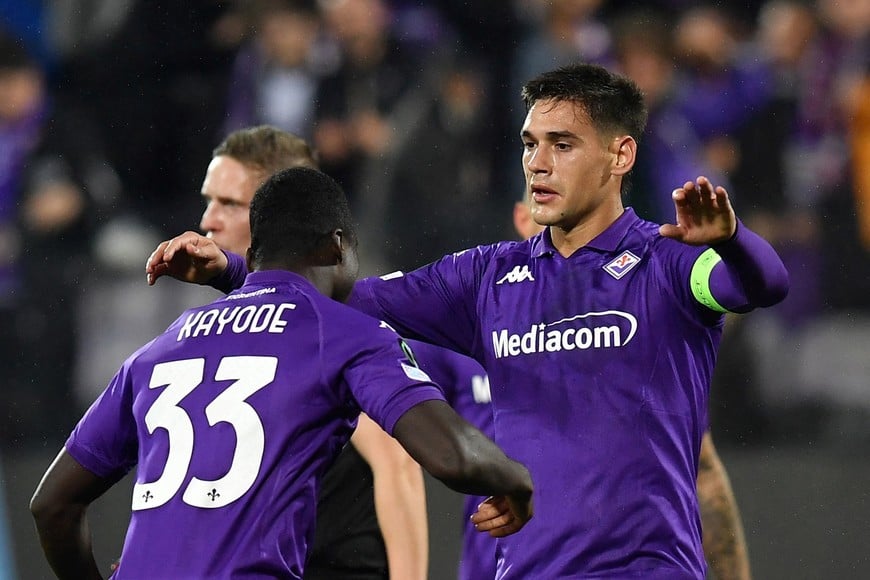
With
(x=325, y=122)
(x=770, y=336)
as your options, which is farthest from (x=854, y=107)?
(x=325, y=122)

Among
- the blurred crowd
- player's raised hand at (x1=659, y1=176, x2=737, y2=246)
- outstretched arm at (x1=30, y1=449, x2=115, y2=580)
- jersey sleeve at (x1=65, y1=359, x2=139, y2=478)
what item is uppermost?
the blurred crowd

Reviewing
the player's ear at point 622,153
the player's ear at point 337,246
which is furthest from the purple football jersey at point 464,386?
the player's ear at point 337,246

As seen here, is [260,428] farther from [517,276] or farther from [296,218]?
[517,276]

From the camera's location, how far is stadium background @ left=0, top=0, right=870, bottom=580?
6371 millimetres

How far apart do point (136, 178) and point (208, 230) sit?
3400 millimetres

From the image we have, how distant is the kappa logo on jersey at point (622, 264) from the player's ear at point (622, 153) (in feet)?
0.95

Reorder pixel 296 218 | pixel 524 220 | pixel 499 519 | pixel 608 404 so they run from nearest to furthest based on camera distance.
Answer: pixel 499 519 → pixel 296 218 → pixel 608 404 → pixel 524 220

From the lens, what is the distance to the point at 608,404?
326 cm

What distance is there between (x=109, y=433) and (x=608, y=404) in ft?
4.02

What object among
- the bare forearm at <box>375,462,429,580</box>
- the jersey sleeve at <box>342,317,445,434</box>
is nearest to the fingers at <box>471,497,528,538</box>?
the jersey sleeve at <box>342,317,445,434</box>

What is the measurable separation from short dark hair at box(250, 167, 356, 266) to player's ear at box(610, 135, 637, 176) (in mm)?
876

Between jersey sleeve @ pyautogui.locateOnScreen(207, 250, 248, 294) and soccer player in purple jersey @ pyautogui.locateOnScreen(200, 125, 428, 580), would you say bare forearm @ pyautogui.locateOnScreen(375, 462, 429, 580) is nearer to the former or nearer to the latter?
soccer player in purple jersey @ pyautogui.locateOnScreen(200, 125, 428, 580)

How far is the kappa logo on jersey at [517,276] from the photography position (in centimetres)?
354

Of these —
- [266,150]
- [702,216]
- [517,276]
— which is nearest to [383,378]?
[702,216]
